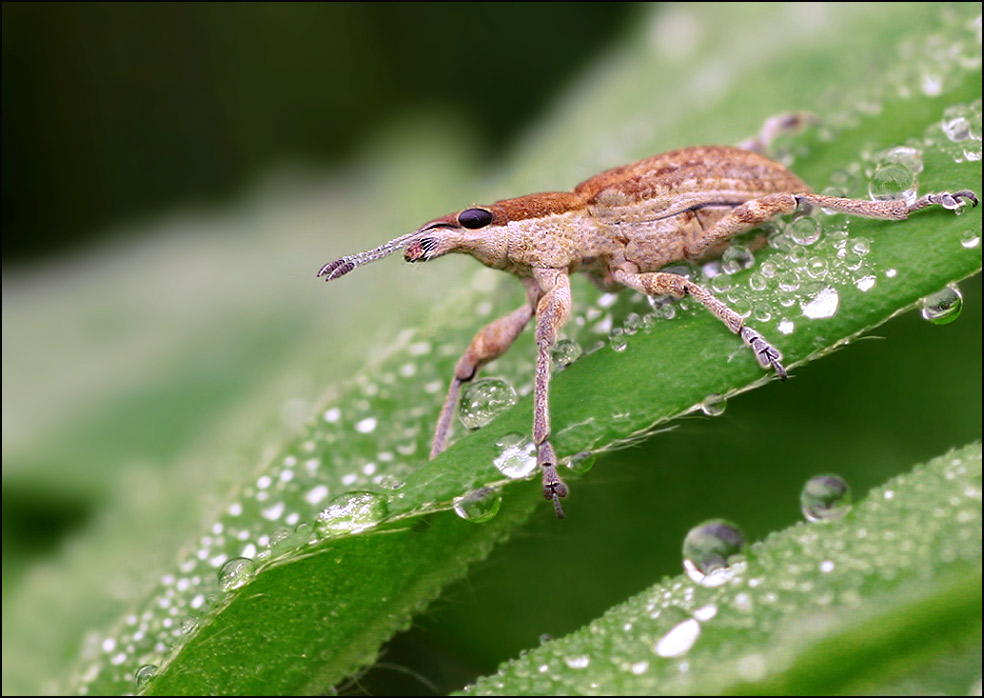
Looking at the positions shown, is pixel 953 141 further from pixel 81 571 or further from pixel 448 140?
pixel 448 140

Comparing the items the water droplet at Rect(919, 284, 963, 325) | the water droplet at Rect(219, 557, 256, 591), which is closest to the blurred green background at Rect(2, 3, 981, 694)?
the water droplet at Rect(919, 284, 963, 325)

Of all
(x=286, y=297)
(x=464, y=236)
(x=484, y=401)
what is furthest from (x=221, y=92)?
(x=484, y=401)

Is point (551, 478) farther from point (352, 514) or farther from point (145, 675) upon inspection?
point (145, 675)

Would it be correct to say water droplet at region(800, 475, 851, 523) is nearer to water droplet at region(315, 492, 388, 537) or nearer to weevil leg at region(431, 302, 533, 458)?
water droplet at region(315, 492, 388, 537)

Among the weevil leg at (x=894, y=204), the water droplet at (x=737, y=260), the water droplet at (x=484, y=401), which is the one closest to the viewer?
the weevil leg at (x=894, y=204)

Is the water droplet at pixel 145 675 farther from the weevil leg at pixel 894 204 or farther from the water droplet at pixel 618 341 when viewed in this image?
the weevil leg at pixel 894 204

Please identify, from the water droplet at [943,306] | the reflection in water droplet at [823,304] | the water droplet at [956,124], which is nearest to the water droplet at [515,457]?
the reflection in water droplet at [823,304]

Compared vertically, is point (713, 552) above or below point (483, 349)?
below
